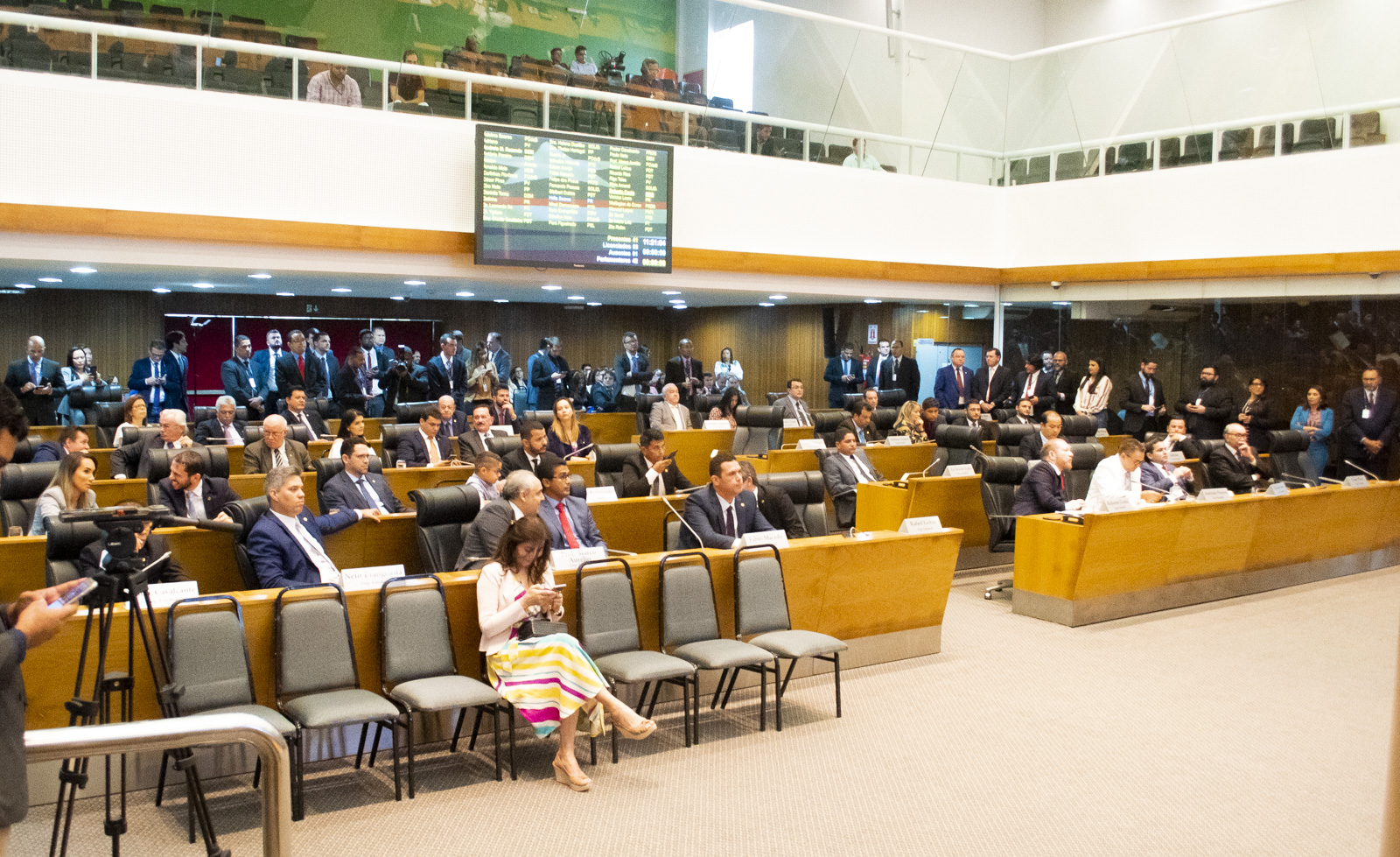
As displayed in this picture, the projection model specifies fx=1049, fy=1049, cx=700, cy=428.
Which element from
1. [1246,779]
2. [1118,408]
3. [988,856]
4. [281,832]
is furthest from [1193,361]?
[281,832]

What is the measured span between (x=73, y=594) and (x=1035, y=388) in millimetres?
12021

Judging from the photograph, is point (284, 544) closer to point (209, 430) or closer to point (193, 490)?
point (193, 490)

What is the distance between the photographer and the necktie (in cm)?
593

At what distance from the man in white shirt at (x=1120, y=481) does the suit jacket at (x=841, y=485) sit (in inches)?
73.9

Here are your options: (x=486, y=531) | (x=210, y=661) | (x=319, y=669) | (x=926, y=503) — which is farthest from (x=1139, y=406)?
(x=210, y=661)

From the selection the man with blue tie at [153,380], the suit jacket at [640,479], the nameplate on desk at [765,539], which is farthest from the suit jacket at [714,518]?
the man with blue tie at [153,380]

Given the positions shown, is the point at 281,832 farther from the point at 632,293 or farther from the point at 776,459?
the point at 632,293

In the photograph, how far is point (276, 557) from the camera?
5000mm

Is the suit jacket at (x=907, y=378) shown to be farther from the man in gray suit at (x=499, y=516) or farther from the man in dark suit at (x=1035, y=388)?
the man in gray suit at (x=499, y=516)

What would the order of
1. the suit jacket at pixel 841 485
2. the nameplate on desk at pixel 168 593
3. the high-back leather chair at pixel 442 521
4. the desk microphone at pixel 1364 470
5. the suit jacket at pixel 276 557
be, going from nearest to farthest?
the nameplate on desk at pixel 168 593
the suit jacket at pixel 276 557
the high-back leather chair at pixel 442 521
the suit jacket at pixel 841 485
the desk microphone at pixel 1364 470

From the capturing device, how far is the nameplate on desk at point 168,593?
13.8 feet

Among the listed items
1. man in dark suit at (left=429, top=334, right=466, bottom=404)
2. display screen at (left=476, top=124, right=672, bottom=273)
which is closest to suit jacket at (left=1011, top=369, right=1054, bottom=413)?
display screen at (left=476, top=124, right=672, bottom=273)

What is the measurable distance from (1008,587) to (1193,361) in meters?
5.50

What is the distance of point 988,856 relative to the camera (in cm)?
386
